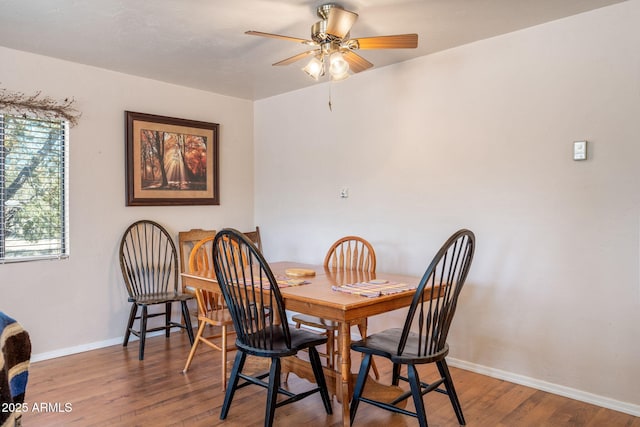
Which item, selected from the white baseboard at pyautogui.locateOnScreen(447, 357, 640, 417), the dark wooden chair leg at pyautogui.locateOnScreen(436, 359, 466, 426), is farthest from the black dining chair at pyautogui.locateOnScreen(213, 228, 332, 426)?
the white baseboard at pyautogui.locateOnScreen(447, 357, 640, 417)

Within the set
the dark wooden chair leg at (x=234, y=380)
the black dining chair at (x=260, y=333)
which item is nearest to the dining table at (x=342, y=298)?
the black dining chair at (x=260, y=333)

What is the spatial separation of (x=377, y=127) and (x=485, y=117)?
906mm

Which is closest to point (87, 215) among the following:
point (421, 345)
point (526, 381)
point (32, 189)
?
point (32, 189)

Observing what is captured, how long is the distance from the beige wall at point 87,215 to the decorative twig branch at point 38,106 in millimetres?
50

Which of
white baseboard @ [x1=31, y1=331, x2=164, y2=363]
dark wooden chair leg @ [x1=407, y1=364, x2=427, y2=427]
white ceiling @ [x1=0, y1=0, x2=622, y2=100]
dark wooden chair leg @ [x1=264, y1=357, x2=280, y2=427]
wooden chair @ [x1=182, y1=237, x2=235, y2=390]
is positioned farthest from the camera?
white baseboard @ [x1=31, y1=331, x2=164, y2=363]

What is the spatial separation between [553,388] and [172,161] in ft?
11.3

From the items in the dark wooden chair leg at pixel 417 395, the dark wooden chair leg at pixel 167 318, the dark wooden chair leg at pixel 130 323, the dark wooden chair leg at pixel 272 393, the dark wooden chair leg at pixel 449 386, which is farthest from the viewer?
the dark wooden chair leg at pixel 167 318

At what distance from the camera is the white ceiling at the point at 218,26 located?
95.3 inches

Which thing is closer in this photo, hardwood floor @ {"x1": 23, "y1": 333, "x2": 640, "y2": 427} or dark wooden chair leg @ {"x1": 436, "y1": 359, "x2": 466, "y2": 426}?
dark wooden chair leg @ {"x1": 436, "y1": 359, "x2": 466, "y2": 426}

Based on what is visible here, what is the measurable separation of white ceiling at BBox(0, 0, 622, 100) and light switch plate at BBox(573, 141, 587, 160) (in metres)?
0.76

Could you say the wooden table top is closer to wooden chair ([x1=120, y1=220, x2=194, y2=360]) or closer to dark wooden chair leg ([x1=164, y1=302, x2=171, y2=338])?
wooden chair ([x1=120, y1=220, x2=194, y2=360])

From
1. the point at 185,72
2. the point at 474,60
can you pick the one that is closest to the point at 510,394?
the point at 474,60

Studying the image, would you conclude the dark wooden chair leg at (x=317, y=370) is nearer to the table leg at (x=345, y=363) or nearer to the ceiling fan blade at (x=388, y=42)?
the table leg at (x=345, y=363)

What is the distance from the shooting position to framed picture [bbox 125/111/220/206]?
3.77 m
